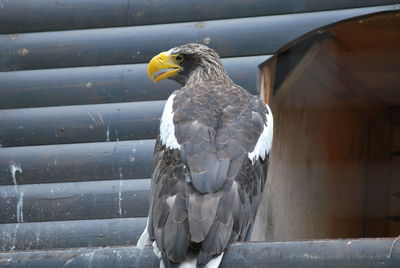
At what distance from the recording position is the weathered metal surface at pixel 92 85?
583 centimetres

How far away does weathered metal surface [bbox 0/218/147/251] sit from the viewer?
5.60 metres

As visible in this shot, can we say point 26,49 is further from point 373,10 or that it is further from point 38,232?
point 373,10

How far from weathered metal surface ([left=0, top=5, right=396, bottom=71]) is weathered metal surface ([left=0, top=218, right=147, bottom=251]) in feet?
3.32

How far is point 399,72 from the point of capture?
7.07 m

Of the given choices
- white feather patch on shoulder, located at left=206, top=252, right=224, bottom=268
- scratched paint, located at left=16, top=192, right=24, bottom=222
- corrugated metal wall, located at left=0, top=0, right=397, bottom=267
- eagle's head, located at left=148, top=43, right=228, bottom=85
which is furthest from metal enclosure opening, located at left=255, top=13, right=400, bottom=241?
white feather patch on shoulder, located at left=206, top=252, right=224, bottom=268

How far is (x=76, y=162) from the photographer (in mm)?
5824

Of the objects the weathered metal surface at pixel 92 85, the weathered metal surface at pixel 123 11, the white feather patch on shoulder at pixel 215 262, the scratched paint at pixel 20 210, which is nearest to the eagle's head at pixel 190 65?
the weathered metal surface at pixel 92 85

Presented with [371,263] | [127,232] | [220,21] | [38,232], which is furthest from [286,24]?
[371,263]

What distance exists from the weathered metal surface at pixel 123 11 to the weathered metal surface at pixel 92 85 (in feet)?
0.94

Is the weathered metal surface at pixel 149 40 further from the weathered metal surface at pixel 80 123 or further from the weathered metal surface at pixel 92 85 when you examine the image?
the weathered metal surface at pixel 80 123

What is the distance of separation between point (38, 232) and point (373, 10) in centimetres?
235

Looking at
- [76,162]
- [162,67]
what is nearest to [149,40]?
[162,67]

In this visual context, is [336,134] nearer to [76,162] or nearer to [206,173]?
[76,162]

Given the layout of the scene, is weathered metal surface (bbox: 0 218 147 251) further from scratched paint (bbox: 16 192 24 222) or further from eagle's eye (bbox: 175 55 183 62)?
eagle's eye (bbox: 175 55 183 62)
